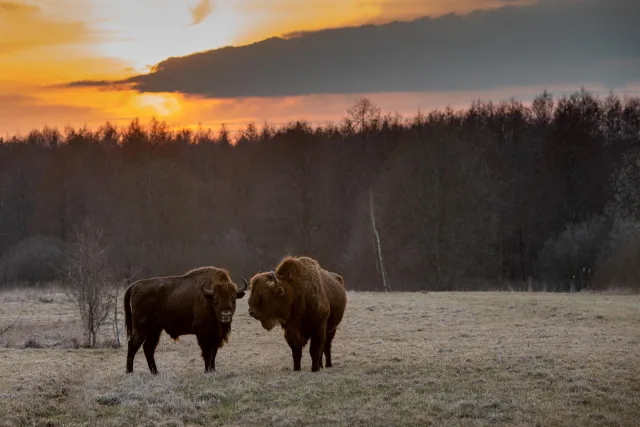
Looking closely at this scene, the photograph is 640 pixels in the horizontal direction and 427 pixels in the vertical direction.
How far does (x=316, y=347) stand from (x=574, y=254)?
161 feet

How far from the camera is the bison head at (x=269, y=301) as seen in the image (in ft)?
56.9

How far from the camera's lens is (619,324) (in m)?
27.9

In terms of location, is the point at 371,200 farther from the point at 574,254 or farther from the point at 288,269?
the point at 288,269

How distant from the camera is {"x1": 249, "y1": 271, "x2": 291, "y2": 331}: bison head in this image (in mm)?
17328

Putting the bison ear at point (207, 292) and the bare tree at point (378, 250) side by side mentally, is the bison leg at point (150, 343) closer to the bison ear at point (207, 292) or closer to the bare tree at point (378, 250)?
the bison ear at point (207, 292)

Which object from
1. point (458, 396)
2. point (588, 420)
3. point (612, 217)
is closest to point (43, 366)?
point (458, 396)

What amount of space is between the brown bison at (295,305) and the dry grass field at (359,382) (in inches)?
30.4

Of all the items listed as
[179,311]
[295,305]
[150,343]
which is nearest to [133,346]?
[150,343]

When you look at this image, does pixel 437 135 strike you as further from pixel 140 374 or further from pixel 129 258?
pixel 140 374

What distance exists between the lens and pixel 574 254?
61938 mm

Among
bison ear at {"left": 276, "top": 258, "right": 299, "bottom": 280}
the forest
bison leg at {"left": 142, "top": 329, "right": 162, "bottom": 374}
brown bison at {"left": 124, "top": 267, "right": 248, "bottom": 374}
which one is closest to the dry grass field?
bison leg at {"left": 142, "top": 329, "right": 162, "bottom": 374}

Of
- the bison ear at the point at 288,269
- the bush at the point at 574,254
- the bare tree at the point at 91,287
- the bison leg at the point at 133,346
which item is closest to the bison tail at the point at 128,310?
the bison leg at the point at 133,346

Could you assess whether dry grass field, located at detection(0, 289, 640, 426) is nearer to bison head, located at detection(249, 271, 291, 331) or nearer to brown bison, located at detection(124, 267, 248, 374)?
brown bison, located at detection(124, 267, 248, 374)

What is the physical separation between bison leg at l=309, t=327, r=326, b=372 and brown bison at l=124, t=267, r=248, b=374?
2.16 m
